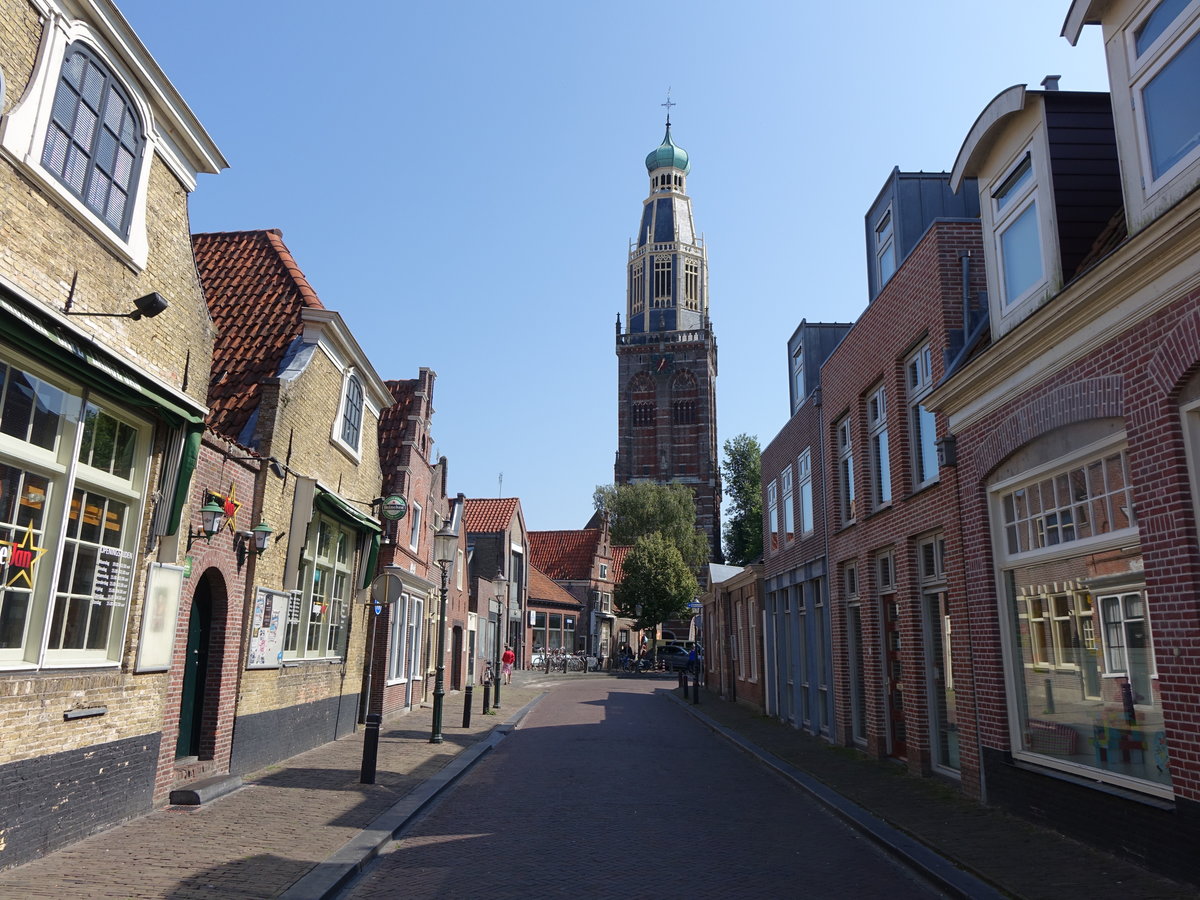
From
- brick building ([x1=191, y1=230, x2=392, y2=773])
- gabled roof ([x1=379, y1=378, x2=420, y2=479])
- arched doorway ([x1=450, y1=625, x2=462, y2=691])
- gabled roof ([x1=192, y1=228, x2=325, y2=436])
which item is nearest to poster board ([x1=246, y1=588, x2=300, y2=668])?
brick building ([x1=191, y1=230, x2=392, y2=773])

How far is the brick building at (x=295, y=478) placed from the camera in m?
11.4

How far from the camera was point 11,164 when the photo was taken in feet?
20.5

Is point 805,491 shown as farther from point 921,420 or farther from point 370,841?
point 370,841

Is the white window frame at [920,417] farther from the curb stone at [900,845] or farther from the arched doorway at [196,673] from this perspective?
the arched doorway at [196,673]

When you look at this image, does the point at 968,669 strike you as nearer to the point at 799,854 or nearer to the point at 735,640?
the point at 799,854

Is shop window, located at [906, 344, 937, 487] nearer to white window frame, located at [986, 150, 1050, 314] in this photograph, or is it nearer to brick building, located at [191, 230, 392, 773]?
white window frame, located at [986, 150, 1050, 314]

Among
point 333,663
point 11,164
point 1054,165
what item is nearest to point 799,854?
point 1054,165

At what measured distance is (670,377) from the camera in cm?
9281

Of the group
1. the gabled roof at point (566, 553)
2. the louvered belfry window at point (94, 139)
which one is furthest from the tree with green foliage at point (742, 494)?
the louvered belfry window at point (94, 139)

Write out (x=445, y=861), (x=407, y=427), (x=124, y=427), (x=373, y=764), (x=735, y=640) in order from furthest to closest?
(x=735, y=640), (x=407, y=427), (x=373, y=764), (x=124, y=427), (x=445, y=861)

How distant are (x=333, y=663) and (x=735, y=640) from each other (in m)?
15.6

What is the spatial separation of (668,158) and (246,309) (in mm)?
97882

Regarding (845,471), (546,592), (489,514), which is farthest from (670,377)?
(845,471)

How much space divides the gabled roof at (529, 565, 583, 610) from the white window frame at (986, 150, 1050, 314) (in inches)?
1722
